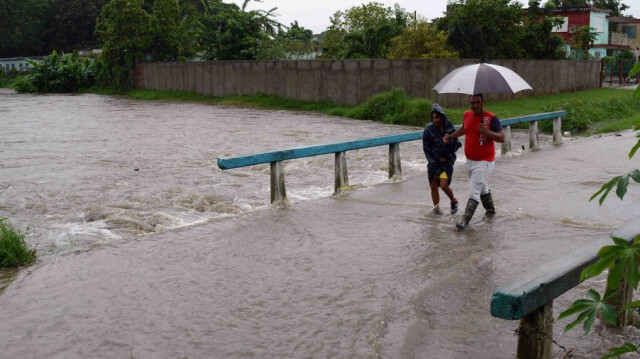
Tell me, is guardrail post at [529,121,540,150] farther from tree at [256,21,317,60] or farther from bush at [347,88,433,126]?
tree at [256,21,317,60]

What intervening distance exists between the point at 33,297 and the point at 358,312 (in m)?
2.84

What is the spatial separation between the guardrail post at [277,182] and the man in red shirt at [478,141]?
98.3 inches

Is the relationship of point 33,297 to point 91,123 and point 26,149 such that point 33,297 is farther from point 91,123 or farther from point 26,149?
point 91,123

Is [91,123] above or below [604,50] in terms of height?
below

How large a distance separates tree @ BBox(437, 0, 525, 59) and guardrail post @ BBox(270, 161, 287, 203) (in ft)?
81.1

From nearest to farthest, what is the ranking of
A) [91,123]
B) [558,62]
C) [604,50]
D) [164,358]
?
1. [164,358]
2. [91,123]
3. [558,62]
4. [604,50]

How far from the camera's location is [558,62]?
3241 centimetres

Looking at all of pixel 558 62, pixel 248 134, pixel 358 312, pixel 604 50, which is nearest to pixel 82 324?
pixel 358 312

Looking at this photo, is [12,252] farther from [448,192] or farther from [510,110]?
[510,110]

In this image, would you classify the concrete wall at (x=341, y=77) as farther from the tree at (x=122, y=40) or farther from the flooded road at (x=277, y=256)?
the flooded road at (x=277, y=256)

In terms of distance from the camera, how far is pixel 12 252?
6.75 metres

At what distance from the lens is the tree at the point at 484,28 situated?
3139 centimetres

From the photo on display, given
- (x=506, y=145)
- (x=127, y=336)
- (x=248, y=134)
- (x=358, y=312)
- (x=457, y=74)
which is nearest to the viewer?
(x=127, y=336)

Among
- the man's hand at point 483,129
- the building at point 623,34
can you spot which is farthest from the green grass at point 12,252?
the building at point 623,34
